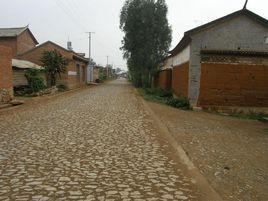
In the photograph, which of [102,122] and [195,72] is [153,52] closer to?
[195,72]

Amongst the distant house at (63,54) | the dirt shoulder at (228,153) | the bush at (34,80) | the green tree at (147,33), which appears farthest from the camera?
the green tree at (147,33)

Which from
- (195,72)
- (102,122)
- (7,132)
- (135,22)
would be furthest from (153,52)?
(7,132)

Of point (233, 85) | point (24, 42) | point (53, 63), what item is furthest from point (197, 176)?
point (24, 42)

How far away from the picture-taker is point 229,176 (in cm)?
667

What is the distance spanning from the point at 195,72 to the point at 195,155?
438 inches

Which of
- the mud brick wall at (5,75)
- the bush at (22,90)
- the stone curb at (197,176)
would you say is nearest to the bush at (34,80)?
the bush at (22,90)

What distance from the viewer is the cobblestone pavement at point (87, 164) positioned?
215 inches

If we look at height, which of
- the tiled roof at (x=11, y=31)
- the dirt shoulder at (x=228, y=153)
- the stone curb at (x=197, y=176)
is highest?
the tiled roof at (x=11, y=31)

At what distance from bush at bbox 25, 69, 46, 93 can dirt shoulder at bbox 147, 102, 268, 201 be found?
48.9 ft

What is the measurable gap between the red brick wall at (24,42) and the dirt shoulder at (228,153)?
33.7 m

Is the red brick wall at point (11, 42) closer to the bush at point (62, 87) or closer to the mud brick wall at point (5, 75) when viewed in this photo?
the bush at point (62, 87)

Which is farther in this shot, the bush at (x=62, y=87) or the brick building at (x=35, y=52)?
the brick building at (x=35, y=52)

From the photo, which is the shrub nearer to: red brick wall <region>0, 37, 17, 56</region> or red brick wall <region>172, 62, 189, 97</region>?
red brick wall <region>172, 62, 189, 97</region>

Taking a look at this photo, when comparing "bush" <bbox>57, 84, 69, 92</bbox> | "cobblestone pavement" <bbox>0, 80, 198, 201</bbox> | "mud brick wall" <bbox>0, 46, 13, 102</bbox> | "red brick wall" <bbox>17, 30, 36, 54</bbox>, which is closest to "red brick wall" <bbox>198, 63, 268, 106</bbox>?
"cobblestone pavement" <bbox>0, 80, 198, 201</bbox>
